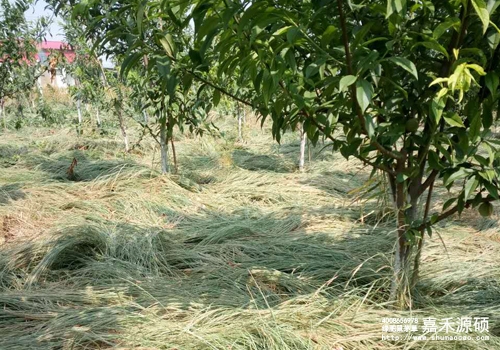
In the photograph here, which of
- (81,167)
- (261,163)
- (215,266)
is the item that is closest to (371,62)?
(215,266)

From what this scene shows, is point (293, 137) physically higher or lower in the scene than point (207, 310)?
higher

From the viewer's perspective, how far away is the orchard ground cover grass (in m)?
1.55

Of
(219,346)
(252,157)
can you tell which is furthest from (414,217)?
(252,157)

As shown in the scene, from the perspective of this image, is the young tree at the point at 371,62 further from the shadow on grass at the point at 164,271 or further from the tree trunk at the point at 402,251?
→ the shadow on grass at the point at 164,271

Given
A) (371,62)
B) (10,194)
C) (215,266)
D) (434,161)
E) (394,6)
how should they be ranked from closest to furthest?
(394,6)
(371,62)
(434,161)
(215,266)
(10,194)

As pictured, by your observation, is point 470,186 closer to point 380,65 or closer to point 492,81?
point 492,81

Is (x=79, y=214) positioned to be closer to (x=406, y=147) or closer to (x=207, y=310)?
(x=207, y=310)

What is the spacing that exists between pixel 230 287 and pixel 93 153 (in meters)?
4.82

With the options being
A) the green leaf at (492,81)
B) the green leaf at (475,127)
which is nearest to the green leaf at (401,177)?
the green leaf at (475,127)

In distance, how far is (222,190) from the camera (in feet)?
13.7

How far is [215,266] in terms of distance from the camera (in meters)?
2.30

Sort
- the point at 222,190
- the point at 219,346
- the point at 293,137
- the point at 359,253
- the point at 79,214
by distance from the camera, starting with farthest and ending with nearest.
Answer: the point at 293,137, the point at 222,190, the point at 79,214, the point at 359,253, the point at 219,346

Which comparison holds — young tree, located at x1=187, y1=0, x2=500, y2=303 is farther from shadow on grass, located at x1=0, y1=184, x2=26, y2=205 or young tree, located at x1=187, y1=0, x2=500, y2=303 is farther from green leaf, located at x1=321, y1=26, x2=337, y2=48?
shadow on grass, located at x1=0, y1=184, x2=26, y2=205

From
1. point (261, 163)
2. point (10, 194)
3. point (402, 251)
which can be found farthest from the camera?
point (261, 163)
